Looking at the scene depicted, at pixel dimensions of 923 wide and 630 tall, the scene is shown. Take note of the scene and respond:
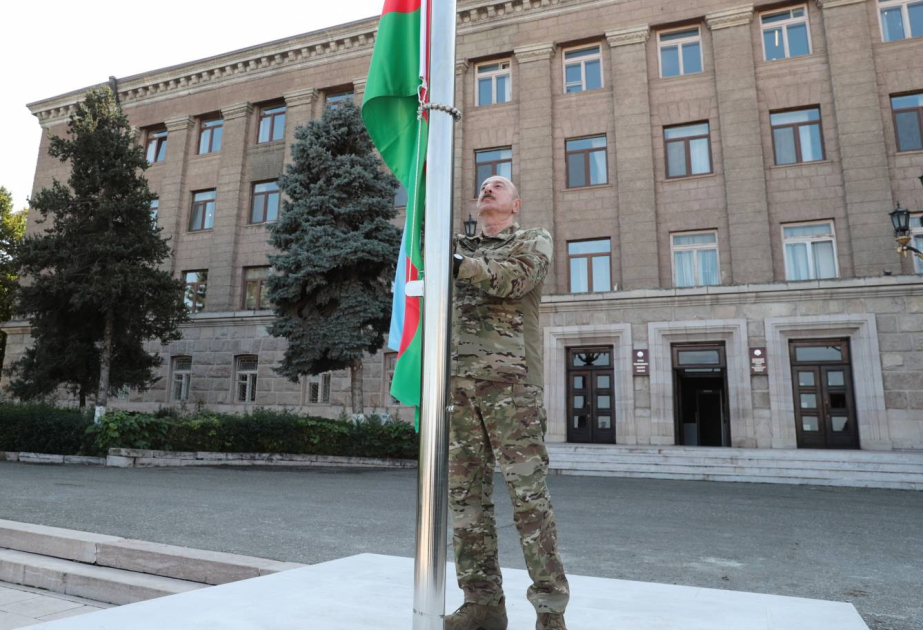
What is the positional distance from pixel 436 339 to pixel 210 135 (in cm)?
2901

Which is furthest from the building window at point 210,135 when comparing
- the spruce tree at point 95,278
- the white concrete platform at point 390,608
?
the white concrete platform at point 390,608

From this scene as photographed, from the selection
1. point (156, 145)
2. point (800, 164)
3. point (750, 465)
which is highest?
point (156, 145)

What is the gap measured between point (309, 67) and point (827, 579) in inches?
1027

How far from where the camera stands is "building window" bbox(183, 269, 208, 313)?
1029 inches

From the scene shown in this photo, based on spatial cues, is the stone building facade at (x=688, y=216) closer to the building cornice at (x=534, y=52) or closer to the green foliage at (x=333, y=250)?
the building cornice at (x=534, y=52)

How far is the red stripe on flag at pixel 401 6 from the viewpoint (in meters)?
2.93

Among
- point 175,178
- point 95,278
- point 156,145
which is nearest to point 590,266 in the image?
point 95,278

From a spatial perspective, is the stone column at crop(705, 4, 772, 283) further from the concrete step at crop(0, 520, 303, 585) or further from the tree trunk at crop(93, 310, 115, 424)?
the tree trunk at crop(93, 310, 115, 424)

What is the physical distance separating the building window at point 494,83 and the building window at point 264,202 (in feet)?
30.6

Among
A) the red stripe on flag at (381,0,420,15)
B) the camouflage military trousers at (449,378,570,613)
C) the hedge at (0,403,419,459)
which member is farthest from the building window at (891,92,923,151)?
the camouflage military trousers at (449,378,570,613)

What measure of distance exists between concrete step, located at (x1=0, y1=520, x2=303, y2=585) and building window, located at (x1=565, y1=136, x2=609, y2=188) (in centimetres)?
1924

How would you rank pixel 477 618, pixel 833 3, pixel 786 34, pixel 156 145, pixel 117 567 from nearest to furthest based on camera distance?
pixel 477 618, pixel 117 567, pixel 833 3, pixel 786 34, pixel 156 145

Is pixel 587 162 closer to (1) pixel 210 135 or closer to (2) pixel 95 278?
(2) pixel 95 278

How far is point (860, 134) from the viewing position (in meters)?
18.6
